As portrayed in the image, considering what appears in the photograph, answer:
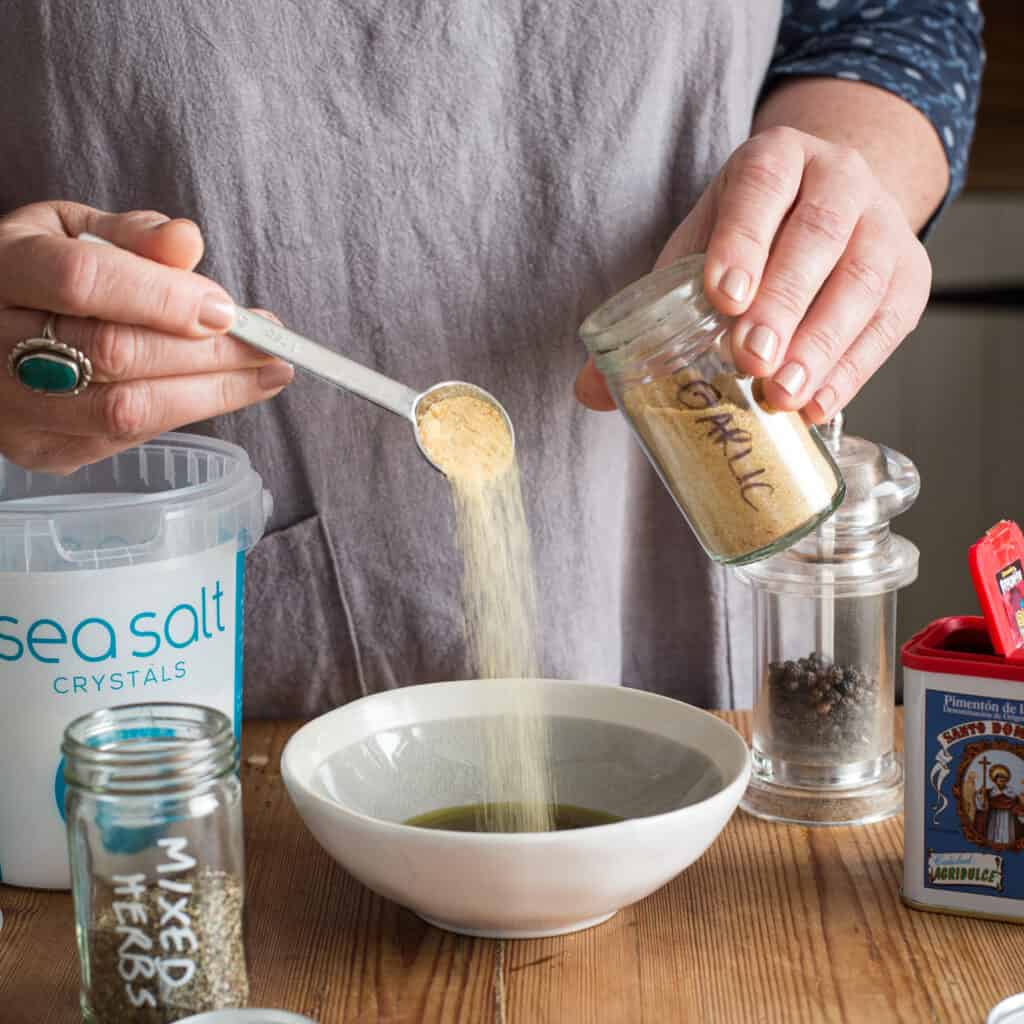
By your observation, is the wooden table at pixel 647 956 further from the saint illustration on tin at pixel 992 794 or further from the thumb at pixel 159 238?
the thumb at pixel 159 238

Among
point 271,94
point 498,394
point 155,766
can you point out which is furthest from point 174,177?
point 155,766

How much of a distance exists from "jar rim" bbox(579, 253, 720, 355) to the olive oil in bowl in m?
0.30

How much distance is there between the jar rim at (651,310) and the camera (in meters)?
0.85

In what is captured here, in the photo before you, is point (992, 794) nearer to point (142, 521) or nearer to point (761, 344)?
point (761, 344)

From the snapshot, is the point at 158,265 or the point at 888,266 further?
the point at 888,266

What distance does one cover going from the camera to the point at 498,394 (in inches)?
47.7

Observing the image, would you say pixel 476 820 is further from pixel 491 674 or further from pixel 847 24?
pixel 847 24

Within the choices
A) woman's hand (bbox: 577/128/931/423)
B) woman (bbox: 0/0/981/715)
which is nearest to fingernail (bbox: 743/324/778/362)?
woman's hand (bbox: 577/128/931/423)

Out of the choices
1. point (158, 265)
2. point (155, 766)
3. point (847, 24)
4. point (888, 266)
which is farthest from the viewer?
point (847, 24)

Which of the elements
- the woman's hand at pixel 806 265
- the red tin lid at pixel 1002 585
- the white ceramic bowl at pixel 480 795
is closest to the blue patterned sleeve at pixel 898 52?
the woman's hand at pixel 806 265

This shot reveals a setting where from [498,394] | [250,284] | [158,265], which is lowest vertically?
[498,394]

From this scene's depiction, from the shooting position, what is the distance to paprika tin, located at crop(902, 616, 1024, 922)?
0.84 m

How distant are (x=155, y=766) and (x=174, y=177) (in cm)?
60

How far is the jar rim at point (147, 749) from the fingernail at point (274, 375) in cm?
27
